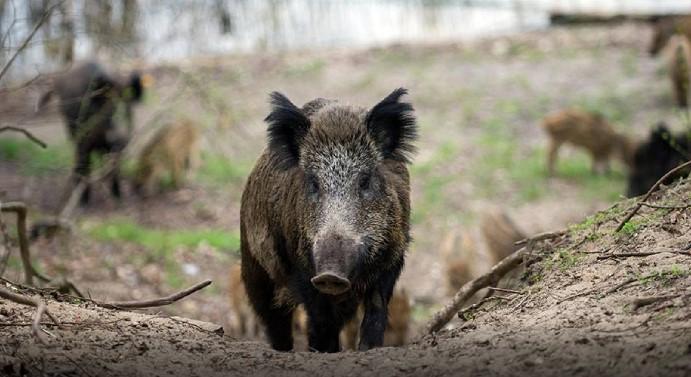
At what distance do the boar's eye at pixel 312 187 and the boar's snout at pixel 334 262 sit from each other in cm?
47

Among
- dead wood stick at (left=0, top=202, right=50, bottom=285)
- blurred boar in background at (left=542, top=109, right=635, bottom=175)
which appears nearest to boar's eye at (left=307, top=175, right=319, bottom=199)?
dead wood stick at (left=0, top=202, right=50, bottom=285)

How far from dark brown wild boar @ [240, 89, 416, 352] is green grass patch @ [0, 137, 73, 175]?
984 centimetres

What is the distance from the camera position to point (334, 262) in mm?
5199

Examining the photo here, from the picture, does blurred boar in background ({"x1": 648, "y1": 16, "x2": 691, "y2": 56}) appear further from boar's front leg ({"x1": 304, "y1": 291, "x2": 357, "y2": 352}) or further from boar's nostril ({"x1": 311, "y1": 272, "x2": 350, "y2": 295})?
boar's nostril ({"x1": 311, "y1": 272, "x2": 350, "y2": 295})

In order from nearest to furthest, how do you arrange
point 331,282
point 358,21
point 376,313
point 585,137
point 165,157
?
point 331,282
point 376,313
point 165,157
point 585,137
point 358,21

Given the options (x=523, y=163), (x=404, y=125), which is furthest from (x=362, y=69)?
(x=404, y=125)

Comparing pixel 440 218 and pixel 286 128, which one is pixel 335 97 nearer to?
pixel 440 218

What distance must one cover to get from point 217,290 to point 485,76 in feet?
31.1

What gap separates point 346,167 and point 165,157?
9572mm

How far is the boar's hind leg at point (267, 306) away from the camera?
22.6 ft

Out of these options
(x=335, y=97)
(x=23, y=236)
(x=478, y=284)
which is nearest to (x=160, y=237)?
(x=335, y=97)

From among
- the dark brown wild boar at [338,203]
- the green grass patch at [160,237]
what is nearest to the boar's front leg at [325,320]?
the dark brown wild boar at [338,203]

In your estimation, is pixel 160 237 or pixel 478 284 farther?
pixel 160 237

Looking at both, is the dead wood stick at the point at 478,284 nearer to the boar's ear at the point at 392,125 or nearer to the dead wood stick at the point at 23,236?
the boar's ear at the point at 392,125
